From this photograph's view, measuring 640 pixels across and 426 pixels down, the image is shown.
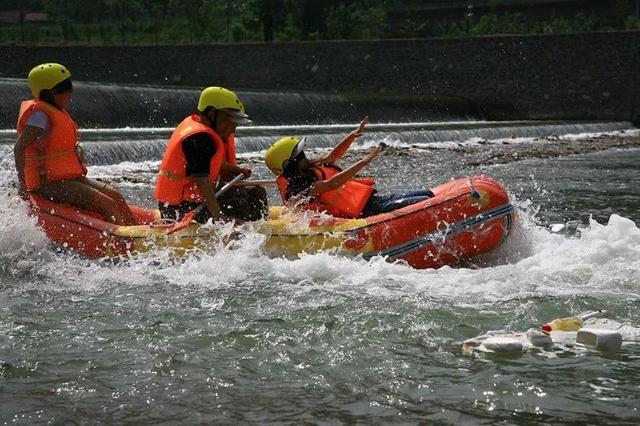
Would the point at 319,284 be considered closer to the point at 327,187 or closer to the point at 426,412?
the point at 327,187

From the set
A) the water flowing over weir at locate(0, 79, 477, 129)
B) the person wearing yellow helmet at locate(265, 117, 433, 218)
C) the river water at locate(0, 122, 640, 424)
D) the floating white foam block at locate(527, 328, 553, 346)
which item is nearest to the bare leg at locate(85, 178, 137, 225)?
the river water at locate(0, 122, 640, 424)

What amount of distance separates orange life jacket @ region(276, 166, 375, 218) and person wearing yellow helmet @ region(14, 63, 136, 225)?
141cm

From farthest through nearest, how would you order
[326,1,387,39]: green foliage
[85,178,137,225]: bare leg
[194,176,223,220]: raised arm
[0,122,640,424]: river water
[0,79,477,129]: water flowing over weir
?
1. [326,1,387,39]: green foliage
2. [0,79,477,129]: water flowing over weir
3. [85,178,137,225]: bare leg
4. [194,176,223,220]: raised arm
5. [0,122,640,424]: river water

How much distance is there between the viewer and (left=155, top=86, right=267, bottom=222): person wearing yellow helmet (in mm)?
6957

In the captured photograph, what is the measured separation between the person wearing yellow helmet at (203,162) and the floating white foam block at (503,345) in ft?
8.47

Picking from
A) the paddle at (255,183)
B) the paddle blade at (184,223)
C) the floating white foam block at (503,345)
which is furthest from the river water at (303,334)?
the paddle at (255,183)

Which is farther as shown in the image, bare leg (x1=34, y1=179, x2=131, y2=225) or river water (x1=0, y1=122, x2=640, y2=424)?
bare leg (x1=34, y1=179, x2=131, y2=225)

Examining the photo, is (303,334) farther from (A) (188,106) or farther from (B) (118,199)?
(A) (188,106)

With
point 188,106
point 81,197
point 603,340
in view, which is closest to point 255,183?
point 81,197

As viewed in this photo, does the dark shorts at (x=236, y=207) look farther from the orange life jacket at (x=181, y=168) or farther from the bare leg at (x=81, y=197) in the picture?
the bare leg at (x=81, y=197)

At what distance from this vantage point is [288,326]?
5586 mm

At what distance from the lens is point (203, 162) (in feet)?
22.8

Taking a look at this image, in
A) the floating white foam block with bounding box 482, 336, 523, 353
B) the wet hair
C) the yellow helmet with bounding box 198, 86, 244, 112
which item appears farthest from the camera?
the wet hair

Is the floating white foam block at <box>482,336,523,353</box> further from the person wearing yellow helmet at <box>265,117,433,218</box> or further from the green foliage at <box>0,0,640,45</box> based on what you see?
the green foliage at <box>0,0,640,45</box>
